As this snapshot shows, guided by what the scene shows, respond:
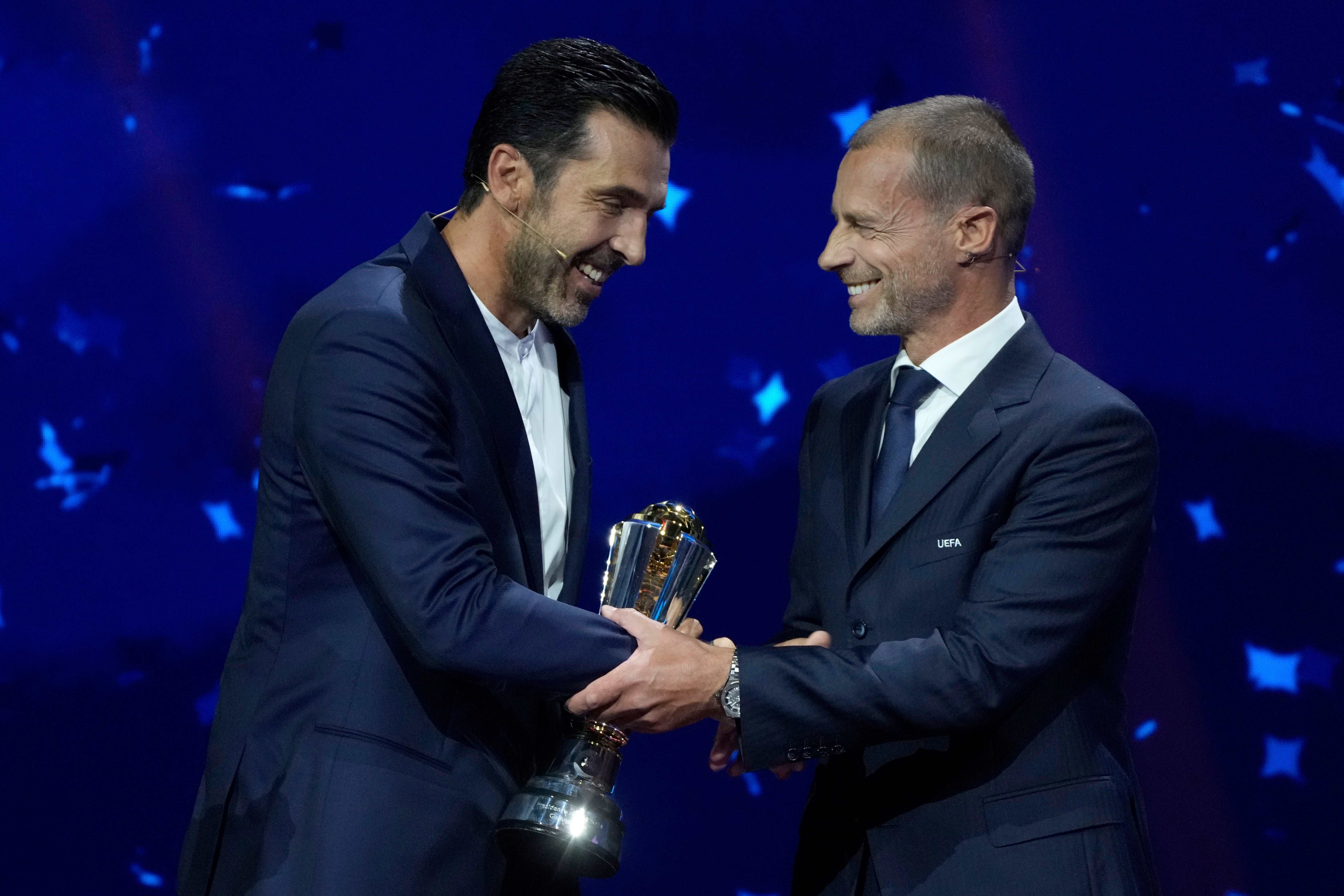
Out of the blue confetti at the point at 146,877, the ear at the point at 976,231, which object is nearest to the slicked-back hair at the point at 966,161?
the ear at the point at 976,231

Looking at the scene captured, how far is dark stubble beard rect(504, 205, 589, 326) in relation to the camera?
228 centimetres

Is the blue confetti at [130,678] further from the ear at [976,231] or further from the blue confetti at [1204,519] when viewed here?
the blue confetti at [1204,519]

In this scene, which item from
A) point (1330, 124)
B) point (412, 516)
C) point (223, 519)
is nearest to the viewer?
point (412, 516)

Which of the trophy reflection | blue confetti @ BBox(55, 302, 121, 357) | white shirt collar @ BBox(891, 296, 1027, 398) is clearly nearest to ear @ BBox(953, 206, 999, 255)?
white shirt collar @ BBox(891, 296, 1027, 398)

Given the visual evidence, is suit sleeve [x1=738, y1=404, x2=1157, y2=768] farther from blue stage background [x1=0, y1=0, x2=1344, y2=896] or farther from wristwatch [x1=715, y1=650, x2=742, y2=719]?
blue stage background [x1=0, y1=0, x2=1344, y2=896]

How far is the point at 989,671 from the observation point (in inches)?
77.2

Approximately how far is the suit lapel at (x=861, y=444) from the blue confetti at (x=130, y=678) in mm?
2000

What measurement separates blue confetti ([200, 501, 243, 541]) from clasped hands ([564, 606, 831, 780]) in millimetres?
1614

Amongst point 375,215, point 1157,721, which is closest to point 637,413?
point 375,215

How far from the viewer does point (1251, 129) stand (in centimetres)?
333

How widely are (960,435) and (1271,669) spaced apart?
1709mm

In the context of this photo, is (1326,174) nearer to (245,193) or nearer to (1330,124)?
(1330,124)

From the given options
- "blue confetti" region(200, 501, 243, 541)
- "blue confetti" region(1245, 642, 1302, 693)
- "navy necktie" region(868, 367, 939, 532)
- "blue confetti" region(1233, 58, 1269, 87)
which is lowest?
"navy necktie" region(868, 367, 939, 532)

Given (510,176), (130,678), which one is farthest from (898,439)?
(130,678)
